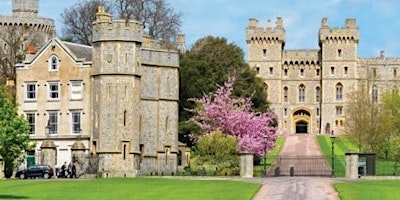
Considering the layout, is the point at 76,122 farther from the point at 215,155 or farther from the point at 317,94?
the point at 317,94

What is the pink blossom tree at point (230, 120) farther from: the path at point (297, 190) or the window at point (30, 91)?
the path at point (297, 190)

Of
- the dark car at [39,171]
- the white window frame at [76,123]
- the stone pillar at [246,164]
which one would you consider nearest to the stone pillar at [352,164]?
the stone pillar at [246,164]

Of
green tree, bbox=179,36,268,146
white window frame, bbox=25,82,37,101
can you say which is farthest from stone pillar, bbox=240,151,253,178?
green tree, bbox=179,36,268,146

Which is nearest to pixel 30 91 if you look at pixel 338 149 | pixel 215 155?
pixel 215 155

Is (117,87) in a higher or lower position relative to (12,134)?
higher

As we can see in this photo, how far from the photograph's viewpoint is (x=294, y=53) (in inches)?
5002

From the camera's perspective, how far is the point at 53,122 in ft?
205

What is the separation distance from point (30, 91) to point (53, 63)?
2429mm

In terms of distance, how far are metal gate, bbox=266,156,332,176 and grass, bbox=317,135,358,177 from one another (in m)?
0.78

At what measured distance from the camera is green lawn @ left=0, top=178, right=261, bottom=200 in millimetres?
35781

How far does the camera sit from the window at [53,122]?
62.1 metres

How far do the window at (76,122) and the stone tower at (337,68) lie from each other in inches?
2577

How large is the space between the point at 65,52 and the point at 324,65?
66.5 metres

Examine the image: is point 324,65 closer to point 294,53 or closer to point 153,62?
point 294,53
